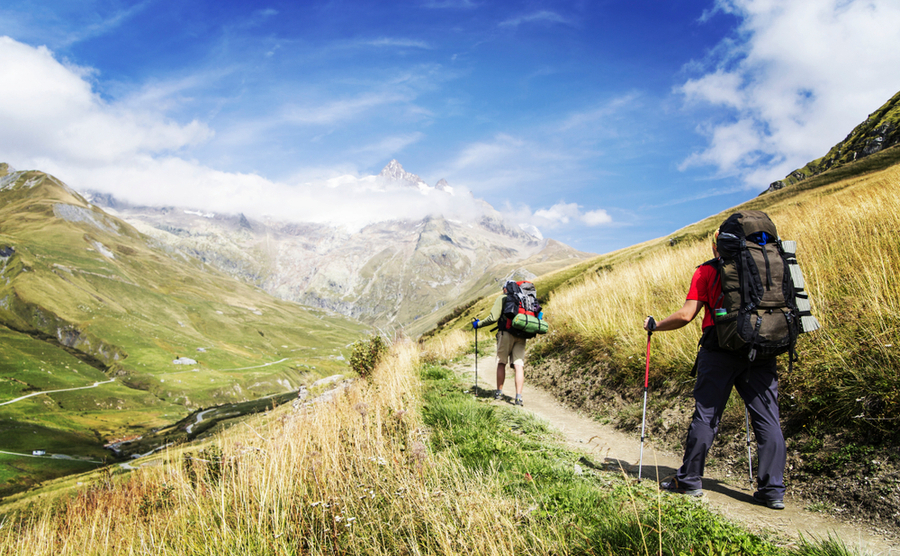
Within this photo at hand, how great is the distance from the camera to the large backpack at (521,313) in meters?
9.65

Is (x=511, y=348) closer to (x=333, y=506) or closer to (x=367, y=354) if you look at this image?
(x=333, y=506)

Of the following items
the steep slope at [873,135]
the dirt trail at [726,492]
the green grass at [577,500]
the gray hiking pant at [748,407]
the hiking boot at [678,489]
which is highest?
the steep slope at [873,135]

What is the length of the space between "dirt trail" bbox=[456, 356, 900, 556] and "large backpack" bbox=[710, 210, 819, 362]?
1.62 meters

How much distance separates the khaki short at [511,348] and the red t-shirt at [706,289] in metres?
5.36

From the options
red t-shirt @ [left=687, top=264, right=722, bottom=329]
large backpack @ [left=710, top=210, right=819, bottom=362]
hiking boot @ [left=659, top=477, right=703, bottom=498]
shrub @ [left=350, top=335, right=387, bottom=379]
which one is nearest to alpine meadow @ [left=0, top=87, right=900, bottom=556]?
hiking boot @ [left=659, top=477, right=703, bottom=498]

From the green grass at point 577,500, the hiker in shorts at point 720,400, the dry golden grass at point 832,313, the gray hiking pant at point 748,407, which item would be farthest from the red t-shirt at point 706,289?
the green grass at point 577,500

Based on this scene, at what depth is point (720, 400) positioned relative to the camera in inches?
195

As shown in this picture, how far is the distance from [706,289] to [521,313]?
494 centimetres

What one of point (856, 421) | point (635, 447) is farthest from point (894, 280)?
point (635, 447)

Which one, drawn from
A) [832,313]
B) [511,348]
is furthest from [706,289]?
[511,348]

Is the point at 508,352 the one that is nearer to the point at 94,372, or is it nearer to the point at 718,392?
the point at 718,392

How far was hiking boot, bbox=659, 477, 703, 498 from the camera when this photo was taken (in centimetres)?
482

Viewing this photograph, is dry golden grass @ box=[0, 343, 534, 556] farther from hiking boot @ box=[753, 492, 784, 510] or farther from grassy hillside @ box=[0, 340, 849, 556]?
hiking boot @ box=[753, 492, 784, 510]

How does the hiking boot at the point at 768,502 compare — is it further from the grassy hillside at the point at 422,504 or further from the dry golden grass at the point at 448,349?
the dry golden grass at the point at 448,349
